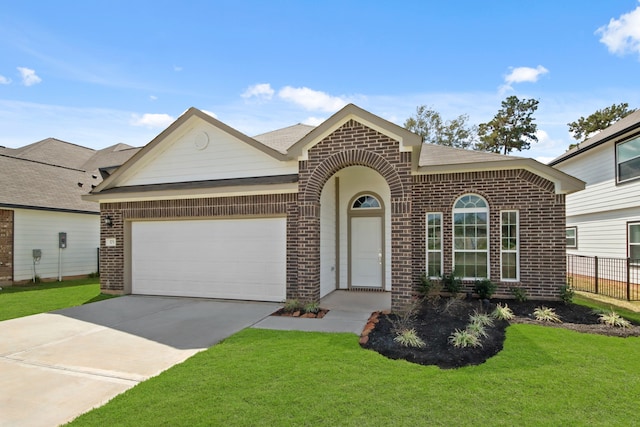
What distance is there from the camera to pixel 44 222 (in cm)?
1405

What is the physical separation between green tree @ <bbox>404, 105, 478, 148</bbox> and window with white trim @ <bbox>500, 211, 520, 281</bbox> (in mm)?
25634

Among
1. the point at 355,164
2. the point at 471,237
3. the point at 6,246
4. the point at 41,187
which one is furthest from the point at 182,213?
the point at 41,187

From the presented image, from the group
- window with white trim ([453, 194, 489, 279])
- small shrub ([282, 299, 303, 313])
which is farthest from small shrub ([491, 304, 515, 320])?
small shrub ([282, 299, 303, 313])

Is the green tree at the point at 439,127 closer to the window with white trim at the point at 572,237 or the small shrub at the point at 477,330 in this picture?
the window with white trim at the point at 572,237

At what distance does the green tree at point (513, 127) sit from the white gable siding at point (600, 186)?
1830cm

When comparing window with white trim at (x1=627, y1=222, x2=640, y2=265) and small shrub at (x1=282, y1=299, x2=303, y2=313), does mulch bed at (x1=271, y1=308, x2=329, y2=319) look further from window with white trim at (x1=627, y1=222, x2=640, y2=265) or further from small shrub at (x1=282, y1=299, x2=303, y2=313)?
window with white trim at (x1=627, y1=222, x2=640, y2=265)

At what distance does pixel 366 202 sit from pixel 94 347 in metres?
7.31

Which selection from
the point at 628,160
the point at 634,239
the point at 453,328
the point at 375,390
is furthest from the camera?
the point at 628,160

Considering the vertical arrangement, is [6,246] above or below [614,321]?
above

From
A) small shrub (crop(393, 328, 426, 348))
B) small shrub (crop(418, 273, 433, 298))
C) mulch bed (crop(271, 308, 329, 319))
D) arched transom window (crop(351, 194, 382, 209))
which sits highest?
arched transom window (crop(351, 194, 382, 209))

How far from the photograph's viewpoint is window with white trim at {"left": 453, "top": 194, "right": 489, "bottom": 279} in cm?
919

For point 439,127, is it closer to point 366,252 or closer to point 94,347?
point 366,252

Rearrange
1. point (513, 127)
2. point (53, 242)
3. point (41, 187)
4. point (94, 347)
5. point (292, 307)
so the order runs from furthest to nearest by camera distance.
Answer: point (513, 127)
point (41, 187)
point (53, 242)
point (292, 307)
point (94, 347)

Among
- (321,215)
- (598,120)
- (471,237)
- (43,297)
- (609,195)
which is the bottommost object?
(43,297)
